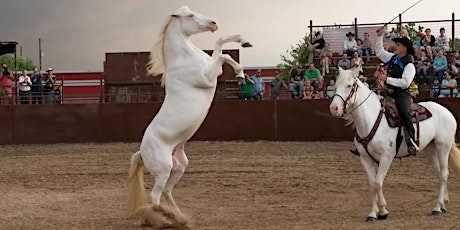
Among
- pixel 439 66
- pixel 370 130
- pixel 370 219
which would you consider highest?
pixel 439 66

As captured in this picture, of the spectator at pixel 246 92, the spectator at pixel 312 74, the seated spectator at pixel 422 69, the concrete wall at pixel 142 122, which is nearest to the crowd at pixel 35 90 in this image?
the concrete wall at pixel 142 122

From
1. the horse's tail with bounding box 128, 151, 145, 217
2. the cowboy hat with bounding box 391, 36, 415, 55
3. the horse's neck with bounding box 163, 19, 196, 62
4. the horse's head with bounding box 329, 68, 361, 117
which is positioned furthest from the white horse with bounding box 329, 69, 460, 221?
the horse's tail with bounding box 128, 151, 145, 217

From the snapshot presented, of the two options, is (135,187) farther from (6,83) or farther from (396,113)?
(6,83)

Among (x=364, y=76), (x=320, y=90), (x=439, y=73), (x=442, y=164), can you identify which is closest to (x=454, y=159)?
(x=442, y=164)

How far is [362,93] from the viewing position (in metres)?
9.25

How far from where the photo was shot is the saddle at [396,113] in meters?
9.29

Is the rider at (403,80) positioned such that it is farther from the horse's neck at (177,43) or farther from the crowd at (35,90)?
the crowd at (35,90)

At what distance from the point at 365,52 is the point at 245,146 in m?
6.28

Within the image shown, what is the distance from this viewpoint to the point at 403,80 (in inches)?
364

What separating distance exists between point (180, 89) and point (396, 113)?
2825mm

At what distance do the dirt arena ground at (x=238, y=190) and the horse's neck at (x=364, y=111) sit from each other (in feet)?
3.72

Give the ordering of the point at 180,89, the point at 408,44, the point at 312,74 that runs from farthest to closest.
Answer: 1. the point at 312,74
2. the point at 408,44
3. the point at 180,89

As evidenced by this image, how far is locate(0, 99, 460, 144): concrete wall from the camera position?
1989 centimetres

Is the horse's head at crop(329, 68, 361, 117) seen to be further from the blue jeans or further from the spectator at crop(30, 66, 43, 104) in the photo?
the spectator at crop(30, 66, 43, 104)
